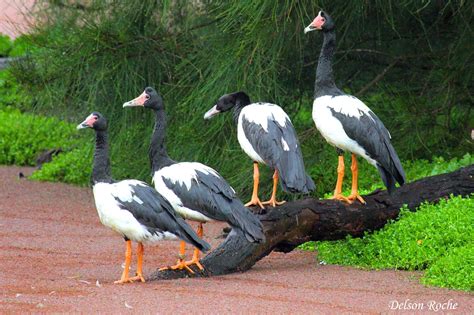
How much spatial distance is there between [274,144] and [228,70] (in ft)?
7.42

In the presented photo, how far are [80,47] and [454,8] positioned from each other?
3.60 metres

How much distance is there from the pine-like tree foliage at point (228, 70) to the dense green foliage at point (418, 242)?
188cm

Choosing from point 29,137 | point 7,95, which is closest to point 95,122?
point 29,137

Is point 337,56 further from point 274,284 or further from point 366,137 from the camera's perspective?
point 274,284

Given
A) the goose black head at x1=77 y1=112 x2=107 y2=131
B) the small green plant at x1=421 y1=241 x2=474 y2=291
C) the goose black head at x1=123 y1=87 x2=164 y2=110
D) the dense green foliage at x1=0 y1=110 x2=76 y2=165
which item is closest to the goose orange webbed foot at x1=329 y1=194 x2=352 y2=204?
the small green plant at x1=421 y1=241 x2=474 y2=291

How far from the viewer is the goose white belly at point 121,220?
6.50m

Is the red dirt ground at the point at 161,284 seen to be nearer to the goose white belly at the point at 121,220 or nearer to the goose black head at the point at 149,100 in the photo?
the goose white belly at the point at 121,220

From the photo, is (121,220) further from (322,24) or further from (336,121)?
(322,24)

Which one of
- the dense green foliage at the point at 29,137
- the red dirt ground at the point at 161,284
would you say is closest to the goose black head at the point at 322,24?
the red dirt ground at the point at 161,284

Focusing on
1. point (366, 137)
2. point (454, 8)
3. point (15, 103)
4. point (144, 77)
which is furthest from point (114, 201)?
point (15, 103)

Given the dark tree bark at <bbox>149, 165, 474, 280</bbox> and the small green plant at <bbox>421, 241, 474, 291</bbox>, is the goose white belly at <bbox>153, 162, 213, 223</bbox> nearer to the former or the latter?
the dark tree bark at <bbox>149, 165, 474, 280</bbox>

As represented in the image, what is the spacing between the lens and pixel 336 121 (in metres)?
7.36

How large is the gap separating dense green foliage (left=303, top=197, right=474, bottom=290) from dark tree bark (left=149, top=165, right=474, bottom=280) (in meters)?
0.11

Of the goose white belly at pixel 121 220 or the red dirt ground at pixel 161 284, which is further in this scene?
the goose white belly at pixel 121 220
